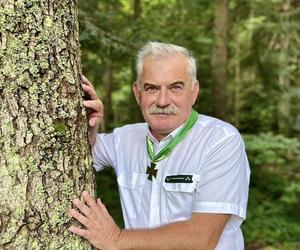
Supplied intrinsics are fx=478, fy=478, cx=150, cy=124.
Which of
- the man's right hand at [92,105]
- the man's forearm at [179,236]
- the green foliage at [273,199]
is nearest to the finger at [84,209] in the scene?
the man's forearm at [179,236]

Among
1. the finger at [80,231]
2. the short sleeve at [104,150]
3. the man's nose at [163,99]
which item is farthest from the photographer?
the short sleeve at [104,150]

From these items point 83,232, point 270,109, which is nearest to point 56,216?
point 83,232

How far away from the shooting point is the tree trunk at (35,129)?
66.6 inches

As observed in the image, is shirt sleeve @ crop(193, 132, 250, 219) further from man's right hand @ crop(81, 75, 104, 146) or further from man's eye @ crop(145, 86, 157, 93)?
man's right hand @ crop(81, 75, 104, 146)

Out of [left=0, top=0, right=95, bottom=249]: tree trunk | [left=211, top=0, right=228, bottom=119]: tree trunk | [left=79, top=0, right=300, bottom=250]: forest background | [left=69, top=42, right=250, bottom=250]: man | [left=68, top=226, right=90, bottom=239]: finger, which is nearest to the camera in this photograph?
[left=0, top=0, right=95, bottom=249]: tree trunk

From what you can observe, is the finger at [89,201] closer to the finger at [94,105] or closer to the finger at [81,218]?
the finger at [81,218]

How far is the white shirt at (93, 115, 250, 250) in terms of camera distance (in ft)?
7.10

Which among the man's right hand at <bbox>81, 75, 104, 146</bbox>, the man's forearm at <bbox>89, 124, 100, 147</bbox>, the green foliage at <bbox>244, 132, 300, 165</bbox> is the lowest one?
the green foliage at <bbox>244, 132, 300, 165</bbox>

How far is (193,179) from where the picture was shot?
224 centimetres

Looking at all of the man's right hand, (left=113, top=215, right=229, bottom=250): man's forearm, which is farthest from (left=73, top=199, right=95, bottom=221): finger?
the man's right hand

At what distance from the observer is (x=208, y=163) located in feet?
7.23

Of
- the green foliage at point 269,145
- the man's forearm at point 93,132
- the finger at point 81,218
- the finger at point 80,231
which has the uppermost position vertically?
the man's forearm at point 93,132

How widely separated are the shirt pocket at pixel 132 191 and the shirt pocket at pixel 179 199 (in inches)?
6.8

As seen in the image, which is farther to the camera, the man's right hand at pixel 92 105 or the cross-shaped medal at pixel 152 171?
the cross-shaped medal at pixel 152 171
